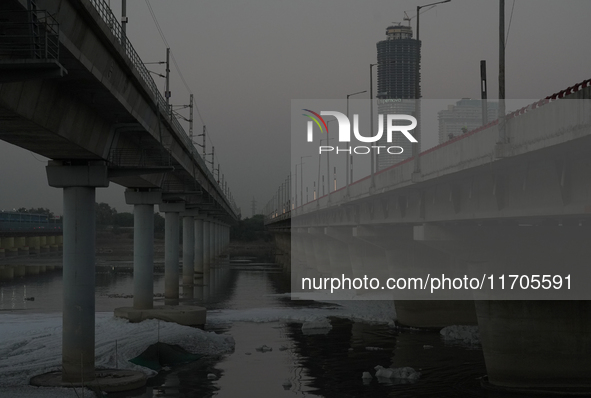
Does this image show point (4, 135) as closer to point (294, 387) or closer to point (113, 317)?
point (294, 387)

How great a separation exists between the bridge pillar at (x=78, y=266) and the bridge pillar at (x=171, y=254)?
120 feet

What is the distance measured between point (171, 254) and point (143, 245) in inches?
706

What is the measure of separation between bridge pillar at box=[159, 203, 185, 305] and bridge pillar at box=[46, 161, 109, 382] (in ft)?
120

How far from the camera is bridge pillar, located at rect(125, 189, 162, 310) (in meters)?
48.2

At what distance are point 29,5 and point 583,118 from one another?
1253 centimetres

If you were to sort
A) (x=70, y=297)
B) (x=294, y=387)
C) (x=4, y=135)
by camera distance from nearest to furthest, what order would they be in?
(x=4, y=135) < (x=70, y=297) < (x=294, y=387)

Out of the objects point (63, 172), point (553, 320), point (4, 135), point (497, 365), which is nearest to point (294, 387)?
point (497, 365)

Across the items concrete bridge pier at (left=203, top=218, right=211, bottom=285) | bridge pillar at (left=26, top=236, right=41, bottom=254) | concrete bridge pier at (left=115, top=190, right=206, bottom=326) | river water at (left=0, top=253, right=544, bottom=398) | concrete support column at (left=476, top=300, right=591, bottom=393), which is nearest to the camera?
concrete support column at (left=476, top=300, right=591, bottom=393)

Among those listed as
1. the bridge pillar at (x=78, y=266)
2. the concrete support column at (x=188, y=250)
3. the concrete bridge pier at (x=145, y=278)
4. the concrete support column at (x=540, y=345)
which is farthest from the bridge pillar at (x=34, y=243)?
the concrete support column at (x=540, y=345)

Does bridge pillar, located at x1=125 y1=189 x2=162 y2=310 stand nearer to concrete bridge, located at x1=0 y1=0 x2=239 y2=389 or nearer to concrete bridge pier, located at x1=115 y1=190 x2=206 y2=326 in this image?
concrete bridge pier, located at x1=115 y1=190 x2=206 y2=326

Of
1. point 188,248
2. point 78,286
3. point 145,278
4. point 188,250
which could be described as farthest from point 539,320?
point 188,248

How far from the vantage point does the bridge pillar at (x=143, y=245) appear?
48156 mm

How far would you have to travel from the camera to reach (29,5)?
1523 cm

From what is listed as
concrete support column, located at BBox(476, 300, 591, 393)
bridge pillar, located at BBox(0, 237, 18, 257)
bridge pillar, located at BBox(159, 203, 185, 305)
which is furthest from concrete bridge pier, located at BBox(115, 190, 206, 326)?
bridge pillar, located at BBox(0, 237, 18, 257)
